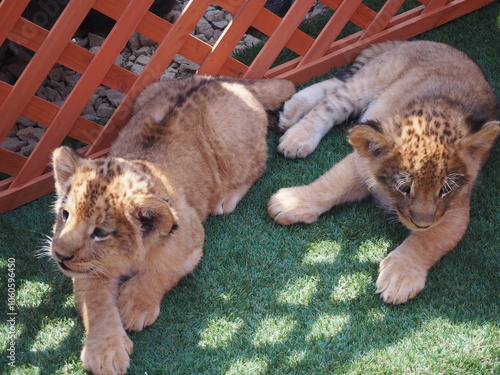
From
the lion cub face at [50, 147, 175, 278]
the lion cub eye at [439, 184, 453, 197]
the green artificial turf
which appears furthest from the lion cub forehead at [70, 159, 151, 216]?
the lion cub eye at [439, 184, 453, 197]

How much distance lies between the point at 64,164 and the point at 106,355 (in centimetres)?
108

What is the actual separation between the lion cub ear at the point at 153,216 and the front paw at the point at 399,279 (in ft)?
4.34

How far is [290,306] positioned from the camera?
3.81m

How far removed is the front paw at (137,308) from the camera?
365cm

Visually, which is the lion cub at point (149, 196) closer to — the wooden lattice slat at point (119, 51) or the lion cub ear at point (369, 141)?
the wooden lattice slat at point (119, 51)

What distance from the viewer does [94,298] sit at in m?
3.64

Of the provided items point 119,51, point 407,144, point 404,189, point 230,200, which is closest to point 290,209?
point 230,200

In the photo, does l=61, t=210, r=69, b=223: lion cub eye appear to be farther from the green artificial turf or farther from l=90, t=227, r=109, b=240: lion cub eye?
the green artificial turf

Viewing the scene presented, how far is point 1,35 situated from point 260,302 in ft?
7.53

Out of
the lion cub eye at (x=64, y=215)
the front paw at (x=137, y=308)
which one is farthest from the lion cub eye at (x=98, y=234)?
the front paw at (x=137, y=308)

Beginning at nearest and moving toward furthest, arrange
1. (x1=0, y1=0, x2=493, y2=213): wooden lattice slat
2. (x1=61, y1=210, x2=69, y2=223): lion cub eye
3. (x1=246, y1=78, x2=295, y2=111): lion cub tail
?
(x1=61, y1=210, x2=69, y2=223): lion cub eye, (x1=0, y1=0, x2=493, y2=213): wooden lattice slat, (x1=246, y1=78, x2=295, y2=111): lion cub tail

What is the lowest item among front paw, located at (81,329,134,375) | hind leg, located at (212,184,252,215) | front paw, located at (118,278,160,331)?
front paw, located at (81,329,134,375)

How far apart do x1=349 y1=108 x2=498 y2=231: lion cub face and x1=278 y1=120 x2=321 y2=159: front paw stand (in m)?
0.90

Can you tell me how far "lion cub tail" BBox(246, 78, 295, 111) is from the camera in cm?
486
